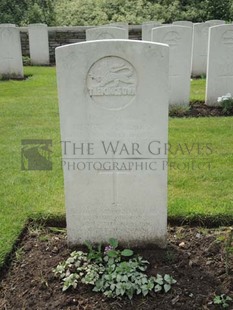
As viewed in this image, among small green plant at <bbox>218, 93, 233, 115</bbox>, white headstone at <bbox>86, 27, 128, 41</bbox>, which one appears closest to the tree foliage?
white headstone at <bbox>86, 27, 128, 41</bbox>

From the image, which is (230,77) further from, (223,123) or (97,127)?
(97,127)

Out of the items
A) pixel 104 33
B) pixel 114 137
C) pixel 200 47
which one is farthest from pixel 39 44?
pixel 114 137

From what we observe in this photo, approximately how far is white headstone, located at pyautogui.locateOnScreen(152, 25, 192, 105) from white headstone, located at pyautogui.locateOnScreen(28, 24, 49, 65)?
690 cm

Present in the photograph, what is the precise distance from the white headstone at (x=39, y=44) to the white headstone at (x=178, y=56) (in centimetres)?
690

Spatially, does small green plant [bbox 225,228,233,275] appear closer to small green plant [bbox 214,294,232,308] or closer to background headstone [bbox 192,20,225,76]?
small green plant [bbox 214,294,232,308]

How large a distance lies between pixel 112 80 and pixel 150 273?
1.27m

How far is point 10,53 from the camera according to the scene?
406 inches

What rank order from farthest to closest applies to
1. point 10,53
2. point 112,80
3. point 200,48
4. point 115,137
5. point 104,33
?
point 200,48 < point 10,53 < point 104,33 < point 115,137 < point 112,80

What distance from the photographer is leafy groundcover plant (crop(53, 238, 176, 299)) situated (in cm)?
245

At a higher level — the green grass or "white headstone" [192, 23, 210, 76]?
"white headstone" [192, 23, 210, 76]

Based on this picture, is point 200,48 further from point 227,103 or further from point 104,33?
point 227,103

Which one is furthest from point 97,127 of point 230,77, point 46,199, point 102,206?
point 230,77

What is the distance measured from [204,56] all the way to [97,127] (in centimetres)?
859

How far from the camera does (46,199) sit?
12.1 ft
